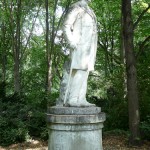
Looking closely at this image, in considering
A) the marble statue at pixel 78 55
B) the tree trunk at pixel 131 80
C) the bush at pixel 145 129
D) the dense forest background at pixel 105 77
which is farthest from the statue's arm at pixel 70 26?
the bush at pixel 145 129

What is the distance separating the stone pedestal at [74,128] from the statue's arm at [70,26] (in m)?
1.26

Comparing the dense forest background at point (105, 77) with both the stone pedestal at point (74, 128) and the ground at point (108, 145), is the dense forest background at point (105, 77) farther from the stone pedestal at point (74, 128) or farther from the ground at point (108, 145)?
the stone pedestal at point (74, 128)

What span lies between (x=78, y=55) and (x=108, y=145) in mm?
6860

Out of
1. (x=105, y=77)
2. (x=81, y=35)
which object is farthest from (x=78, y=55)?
(x=105, y=77)

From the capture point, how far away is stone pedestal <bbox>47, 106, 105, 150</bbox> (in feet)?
20.4

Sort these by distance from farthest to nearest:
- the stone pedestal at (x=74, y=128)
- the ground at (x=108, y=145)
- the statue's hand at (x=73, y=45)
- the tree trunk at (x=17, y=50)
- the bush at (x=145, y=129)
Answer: the tree trunk at (x=17, y=50) < the bush at (x=145, y=129) < the ground at (x=108, y=145) < the statue's hand at (x=73, y=45) < the stone pedestal at (x=74, y=128)

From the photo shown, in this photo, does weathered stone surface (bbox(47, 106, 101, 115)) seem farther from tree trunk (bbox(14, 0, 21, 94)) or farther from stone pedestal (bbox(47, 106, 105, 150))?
tree trunk (bbox(14, 0, 21, 94))

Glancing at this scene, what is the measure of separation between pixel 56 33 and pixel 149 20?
5.97 m

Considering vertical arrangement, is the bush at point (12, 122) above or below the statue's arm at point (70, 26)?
below

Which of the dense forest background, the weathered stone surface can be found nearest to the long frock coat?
the weathered stone surface

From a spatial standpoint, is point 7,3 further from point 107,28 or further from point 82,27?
point 82,27

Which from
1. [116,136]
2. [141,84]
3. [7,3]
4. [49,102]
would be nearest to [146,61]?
[141,84]

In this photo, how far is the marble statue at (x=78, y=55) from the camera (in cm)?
656

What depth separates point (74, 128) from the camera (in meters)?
6.25
